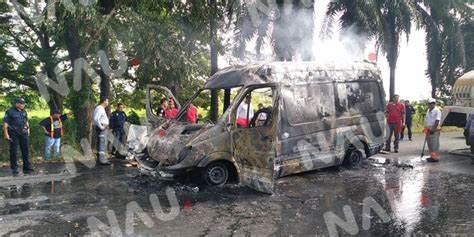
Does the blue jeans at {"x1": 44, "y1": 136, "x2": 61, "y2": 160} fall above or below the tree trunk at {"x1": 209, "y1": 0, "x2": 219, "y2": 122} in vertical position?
below

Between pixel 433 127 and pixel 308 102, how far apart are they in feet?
14.6

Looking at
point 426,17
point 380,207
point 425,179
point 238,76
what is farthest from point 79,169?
point 426,17

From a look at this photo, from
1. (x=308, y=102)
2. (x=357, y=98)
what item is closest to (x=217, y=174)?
(x=308, y=102)

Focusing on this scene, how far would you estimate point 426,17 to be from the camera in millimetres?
24844

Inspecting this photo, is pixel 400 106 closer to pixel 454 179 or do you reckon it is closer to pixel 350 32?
pixel 454 179

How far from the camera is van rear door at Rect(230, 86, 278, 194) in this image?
7391mm

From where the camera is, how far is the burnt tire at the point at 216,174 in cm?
770

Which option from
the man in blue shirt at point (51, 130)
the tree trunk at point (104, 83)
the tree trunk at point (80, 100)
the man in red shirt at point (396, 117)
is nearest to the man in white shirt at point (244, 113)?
the man in blue shirt at point (51, 130)

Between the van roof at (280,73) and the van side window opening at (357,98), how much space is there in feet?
0.64

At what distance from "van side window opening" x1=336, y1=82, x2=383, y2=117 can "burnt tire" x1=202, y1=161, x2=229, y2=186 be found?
9.17 ft

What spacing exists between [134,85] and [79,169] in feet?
27.5

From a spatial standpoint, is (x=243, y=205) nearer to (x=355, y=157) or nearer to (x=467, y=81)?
(x=355, y=157)

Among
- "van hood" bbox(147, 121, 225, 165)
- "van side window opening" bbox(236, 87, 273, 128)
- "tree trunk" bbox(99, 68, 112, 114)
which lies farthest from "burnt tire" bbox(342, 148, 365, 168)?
"tree trunk" bbox(99, 68, 112, 114)

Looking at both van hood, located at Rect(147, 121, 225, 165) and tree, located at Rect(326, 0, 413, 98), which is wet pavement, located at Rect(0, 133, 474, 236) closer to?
van hood, located at Rect(147, 121, 225, 165)
